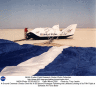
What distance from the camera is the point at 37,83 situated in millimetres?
1828

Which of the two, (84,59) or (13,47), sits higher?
(13,47)

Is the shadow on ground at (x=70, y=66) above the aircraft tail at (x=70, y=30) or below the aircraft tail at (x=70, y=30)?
below

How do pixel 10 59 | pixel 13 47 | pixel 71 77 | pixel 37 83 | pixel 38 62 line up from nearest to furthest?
pixel 37 83 → pixel 71 77 → pixel 38 62 → pixel 10 59 → pixel 13 47

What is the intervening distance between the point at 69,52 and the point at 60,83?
1607 mm

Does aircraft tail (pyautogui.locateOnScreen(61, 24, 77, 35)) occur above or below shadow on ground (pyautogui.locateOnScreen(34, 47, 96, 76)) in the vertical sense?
above

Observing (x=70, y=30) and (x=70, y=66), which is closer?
(x=70, y=66)

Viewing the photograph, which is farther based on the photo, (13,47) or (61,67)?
(13,47)

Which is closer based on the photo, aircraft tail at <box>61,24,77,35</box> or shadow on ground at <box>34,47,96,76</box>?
shadow on ground at <box>34,47,96,76</box>

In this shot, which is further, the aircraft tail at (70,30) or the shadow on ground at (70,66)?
the aircraft tail at (70,30)

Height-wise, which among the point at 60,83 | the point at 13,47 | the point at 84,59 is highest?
the point at 13,47

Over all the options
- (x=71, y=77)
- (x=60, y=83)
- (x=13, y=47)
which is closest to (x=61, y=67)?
(x=71, y=77)

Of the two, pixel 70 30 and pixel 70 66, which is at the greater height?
pixel 70 30

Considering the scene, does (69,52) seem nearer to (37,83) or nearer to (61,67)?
(61,67)

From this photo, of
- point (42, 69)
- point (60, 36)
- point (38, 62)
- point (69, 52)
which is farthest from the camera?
point (60, 36)
